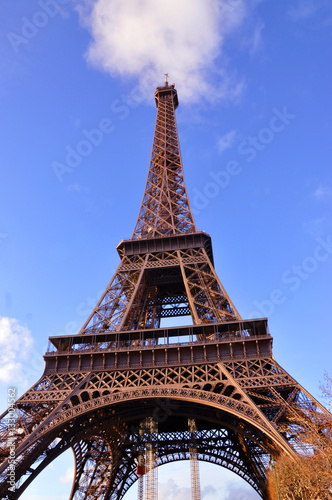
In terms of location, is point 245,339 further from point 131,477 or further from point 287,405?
point 131,477

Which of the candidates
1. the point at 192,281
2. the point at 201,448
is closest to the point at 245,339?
the point at 192,281

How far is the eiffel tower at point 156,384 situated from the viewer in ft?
78.3

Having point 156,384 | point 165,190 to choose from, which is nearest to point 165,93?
point 165,190

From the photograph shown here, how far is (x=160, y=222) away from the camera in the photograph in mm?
41469

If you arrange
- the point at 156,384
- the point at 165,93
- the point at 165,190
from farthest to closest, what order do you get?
the point at 165,93
the point at 165,190
the point at 156,384

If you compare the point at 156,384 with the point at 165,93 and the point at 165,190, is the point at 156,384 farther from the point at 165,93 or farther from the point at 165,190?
the point at 165,93

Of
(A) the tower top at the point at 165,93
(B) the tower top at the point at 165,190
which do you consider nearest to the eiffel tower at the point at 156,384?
(B) the tower top at the point at 165,190

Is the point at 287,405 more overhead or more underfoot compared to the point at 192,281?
more underfoot

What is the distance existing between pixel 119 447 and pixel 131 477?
4828 mm

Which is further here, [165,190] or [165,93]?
[165,93]

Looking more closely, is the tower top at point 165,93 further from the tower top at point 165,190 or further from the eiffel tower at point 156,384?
the eiffel tower at point 156,384

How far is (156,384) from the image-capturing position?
85.1ft

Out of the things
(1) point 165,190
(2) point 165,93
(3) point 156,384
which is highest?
(2) point 165,93

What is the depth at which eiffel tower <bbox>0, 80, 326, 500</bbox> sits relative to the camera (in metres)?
23.9
